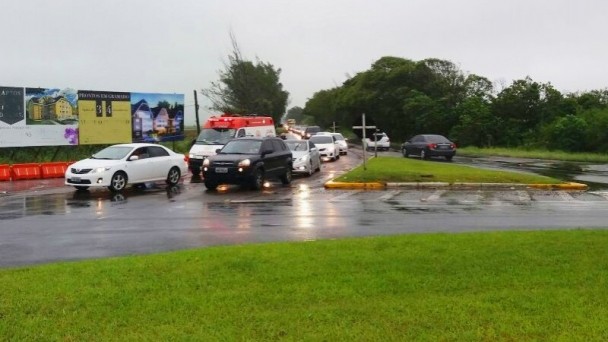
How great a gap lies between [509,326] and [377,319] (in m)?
1.04

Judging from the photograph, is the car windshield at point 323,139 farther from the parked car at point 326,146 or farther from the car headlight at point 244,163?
the car headlight at point 244,163

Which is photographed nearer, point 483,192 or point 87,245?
point 87,245

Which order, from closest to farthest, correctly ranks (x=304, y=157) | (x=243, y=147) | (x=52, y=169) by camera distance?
1. (x=243, y=147)
2. (x=304, y=157)
3. (x=52, y=169)

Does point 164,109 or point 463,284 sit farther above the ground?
point 164,109

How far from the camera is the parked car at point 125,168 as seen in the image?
17.7 metres

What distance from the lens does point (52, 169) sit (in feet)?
80.3

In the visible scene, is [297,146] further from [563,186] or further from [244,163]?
[563,186]

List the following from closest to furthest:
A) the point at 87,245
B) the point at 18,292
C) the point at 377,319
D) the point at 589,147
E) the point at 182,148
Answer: the point at 377,319 → the point at 18,292 → the point at 87,245 → the point at 182,148 → the point at 589,147

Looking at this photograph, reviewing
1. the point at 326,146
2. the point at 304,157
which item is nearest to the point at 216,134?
the point at 304,157

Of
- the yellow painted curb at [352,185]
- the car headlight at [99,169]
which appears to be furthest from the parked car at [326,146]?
the car headlight at [99,169]

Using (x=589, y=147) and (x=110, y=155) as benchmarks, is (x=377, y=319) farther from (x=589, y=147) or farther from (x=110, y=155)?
(x=589, y=147)

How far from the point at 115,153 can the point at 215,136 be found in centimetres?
698

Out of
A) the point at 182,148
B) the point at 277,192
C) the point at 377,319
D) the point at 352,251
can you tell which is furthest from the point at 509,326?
the point at 182,148

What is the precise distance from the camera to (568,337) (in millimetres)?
4527
